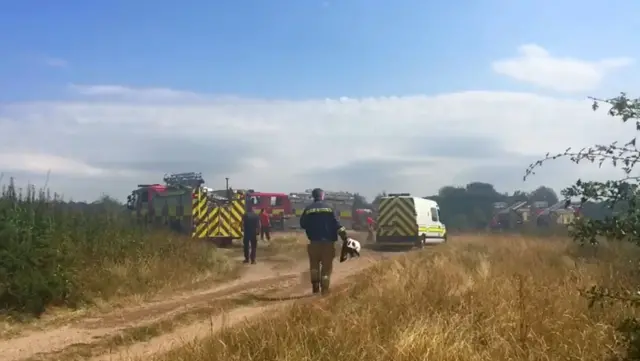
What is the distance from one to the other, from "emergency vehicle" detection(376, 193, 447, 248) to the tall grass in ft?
42.1

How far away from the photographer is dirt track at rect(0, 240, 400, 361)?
7477 mm

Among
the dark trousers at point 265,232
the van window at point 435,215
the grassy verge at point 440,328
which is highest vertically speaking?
the van window at point 435,215

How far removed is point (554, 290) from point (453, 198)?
70.7m

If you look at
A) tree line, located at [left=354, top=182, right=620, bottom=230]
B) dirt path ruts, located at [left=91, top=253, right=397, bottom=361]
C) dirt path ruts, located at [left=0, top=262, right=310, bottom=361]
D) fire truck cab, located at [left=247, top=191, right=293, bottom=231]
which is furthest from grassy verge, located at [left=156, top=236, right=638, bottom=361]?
tree line, located at [left=354, top=182, right=620, bottom=230]

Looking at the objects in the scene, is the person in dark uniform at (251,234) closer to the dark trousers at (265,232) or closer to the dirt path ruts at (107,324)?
the dirt path ruts at (107,324)

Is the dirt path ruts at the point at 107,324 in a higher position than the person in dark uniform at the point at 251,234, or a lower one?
lower

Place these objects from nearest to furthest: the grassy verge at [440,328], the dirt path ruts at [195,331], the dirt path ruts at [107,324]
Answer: the grassy verge at [440,328] < the dirt path ruts at [195,331] < the dirt path ruts at [107,324]

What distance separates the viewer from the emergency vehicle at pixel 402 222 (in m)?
28.5

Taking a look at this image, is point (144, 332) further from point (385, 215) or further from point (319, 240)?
point (385, 215)

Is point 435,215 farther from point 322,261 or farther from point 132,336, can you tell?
point 132,336

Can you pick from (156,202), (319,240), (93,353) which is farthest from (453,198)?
(93,353)

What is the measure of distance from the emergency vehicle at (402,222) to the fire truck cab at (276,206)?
1569 cm

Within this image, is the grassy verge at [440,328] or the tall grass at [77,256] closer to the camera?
the grassy verge at [440,328]

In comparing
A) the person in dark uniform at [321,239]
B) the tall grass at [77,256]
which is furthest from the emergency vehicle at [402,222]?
the person in dark uniform at [321,239]
